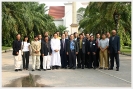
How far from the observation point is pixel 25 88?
864 centimetres

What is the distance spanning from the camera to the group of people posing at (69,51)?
1345cm

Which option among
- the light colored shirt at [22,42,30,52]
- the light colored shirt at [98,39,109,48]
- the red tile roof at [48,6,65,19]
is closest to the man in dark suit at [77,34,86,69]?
the light colored shirt at [98,39,109,48]

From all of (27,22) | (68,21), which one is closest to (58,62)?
(27,22)

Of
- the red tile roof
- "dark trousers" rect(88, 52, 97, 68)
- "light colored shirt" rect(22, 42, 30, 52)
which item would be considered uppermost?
the red tile roof

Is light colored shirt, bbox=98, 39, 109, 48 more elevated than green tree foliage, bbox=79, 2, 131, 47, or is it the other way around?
green tree foliage, bbox=79, 2, 131, 47

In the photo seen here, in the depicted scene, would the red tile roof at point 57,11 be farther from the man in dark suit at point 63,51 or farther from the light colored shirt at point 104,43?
the light colored shirt at point 104,43

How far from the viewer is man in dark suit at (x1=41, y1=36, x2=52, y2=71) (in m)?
13.5

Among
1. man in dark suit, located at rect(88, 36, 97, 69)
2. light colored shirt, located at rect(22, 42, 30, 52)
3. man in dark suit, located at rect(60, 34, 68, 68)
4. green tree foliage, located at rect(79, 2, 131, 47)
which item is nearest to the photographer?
light colored shirt, located at rect(22, 42, 30, 52)

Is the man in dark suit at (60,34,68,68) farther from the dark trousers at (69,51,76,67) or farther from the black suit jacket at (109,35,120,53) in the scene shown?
the black suit jacket at (109,35,120,53)

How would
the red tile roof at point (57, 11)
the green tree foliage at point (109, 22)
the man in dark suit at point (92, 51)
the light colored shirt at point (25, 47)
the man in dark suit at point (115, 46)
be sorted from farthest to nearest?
1. the red tile roof at point (57, 11)
2. the green tree foliage at point (109, 22)
3. the man in dark suit at point (92, 51)
4. the light colored shirt at point (25, 47)
5. the man in dark suit at point (115, 46)

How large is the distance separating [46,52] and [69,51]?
3.99ft

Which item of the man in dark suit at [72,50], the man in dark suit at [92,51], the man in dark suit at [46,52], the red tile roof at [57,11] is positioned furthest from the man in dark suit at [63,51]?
the red tile roof at [57,11]

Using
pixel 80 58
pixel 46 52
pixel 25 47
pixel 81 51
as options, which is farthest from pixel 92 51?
pixel 25 47

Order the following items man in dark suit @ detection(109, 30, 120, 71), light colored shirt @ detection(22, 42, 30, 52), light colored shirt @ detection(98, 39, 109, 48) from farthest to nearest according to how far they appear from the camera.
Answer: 1. light colored shirt @ detection(98, 39, 109, 48)
2. light colored shirt @ detection(22, 42, 30, 52)
3. man in dark suit @ detection(109, 30, 120, 71)
